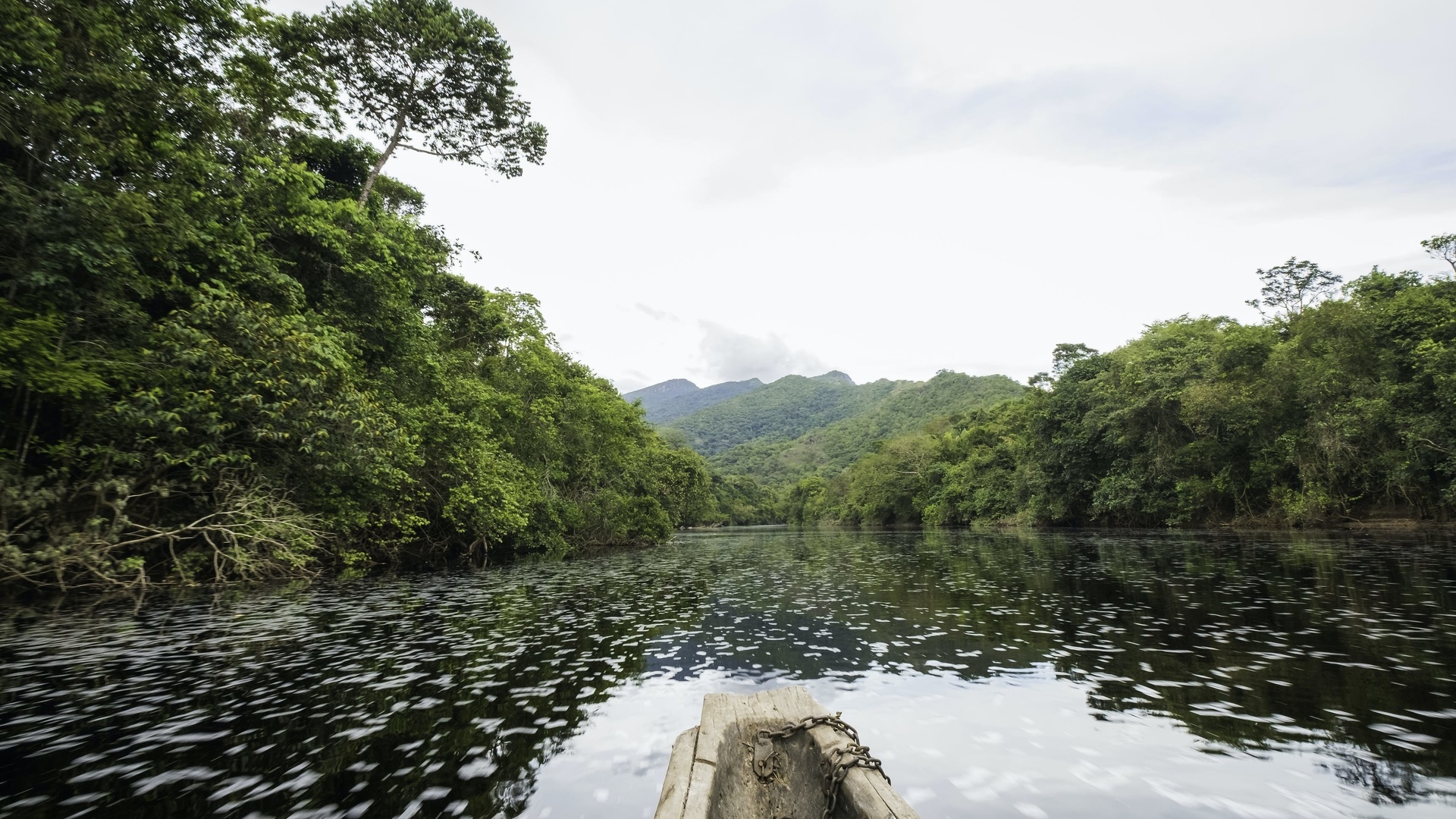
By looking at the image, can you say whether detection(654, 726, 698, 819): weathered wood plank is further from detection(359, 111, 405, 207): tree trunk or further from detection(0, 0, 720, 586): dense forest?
detection(359, 111, 405, 207): tree trunk

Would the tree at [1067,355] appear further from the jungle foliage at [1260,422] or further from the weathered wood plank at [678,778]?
the weathered wood plank at [678,778]

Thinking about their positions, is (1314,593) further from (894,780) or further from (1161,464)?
(1161,464)

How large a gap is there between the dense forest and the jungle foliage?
45279 mm

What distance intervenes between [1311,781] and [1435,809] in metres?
0.75

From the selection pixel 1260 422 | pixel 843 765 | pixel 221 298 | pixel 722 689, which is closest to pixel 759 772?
pixel 843 765

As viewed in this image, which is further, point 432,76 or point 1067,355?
point 1067,355

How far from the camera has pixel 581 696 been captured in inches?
348

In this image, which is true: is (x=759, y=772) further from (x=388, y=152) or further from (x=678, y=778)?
(x=388, y=152)

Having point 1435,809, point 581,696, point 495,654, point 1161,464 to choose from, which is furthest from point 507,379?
point 1161,464

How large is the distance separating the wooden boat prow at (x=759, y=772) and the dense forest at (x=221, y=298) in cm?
1768

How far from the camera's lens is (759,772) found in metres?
5.23

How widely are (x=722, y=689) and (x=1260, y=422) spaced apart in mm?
47746

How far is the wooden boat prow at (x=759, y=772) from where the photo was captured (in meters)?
4.18

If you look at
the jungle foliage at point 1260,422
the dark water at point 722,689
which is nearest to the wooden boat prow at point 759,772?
the dark water at point 722,689
